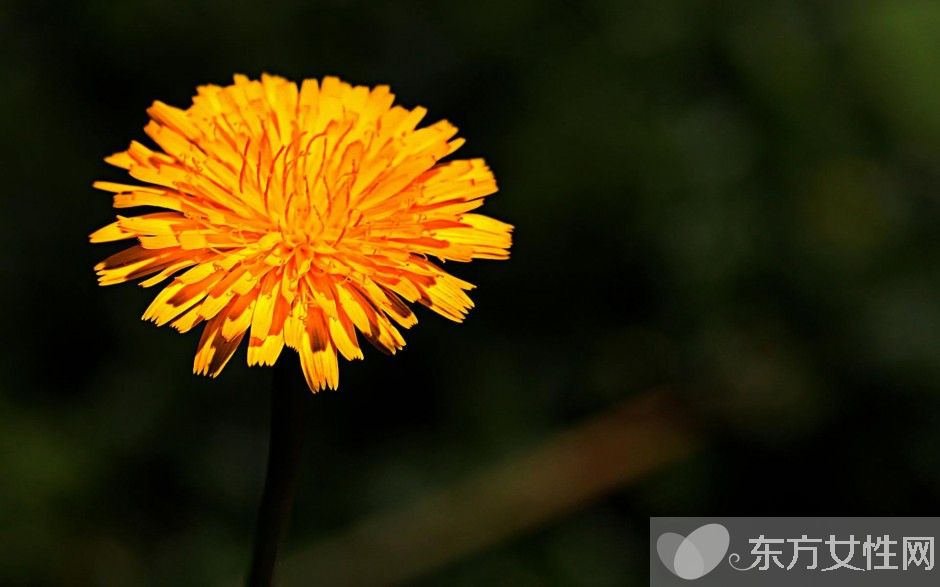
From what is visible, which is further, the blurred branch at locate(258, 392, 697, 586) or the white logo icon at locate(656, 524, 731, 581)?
the blurred branch at locate(258, 392, 697, 586)

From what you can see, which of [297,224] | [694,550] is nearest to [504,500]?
[694,550]

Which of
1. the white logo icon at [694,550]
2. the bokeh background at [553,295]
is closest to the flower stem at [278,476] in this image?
the bokeh background at [553,295]

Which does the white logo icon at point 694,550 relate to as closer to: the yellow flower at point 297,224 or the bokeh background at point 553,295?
the bokeh background at point 553,295

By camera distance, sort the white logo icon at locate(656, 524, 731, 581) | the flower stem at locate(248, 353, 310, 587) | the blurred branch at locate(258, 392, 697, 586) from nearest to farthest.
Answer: the flower stem at locate(248, 353, 310, 587)
the white logo icon at locate(656, 524, 731, 581)
the blurred branch at locate(258, 392, 697, 586)

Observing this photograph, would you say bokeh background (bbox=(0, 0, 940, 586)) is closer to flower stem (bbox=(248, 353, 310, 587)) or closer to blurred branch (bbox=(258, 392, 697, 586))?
blurred branch (bbox=(258, 392, 697, 586))

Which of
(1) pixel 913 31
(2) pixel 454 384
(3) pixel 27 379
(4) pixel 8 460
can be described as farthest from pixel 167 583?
(1) pixel 913 31

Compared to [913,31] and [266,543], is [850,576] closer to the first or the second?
[913,31]

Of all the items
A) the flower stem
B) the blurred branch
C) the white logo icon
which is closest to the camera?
the flower stem

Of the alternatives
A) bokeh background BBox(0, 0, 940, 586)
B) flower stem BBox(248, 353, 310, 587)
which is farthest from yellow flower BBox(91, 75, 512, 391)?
bokeh background BBox(0, 0, 940, 586)
